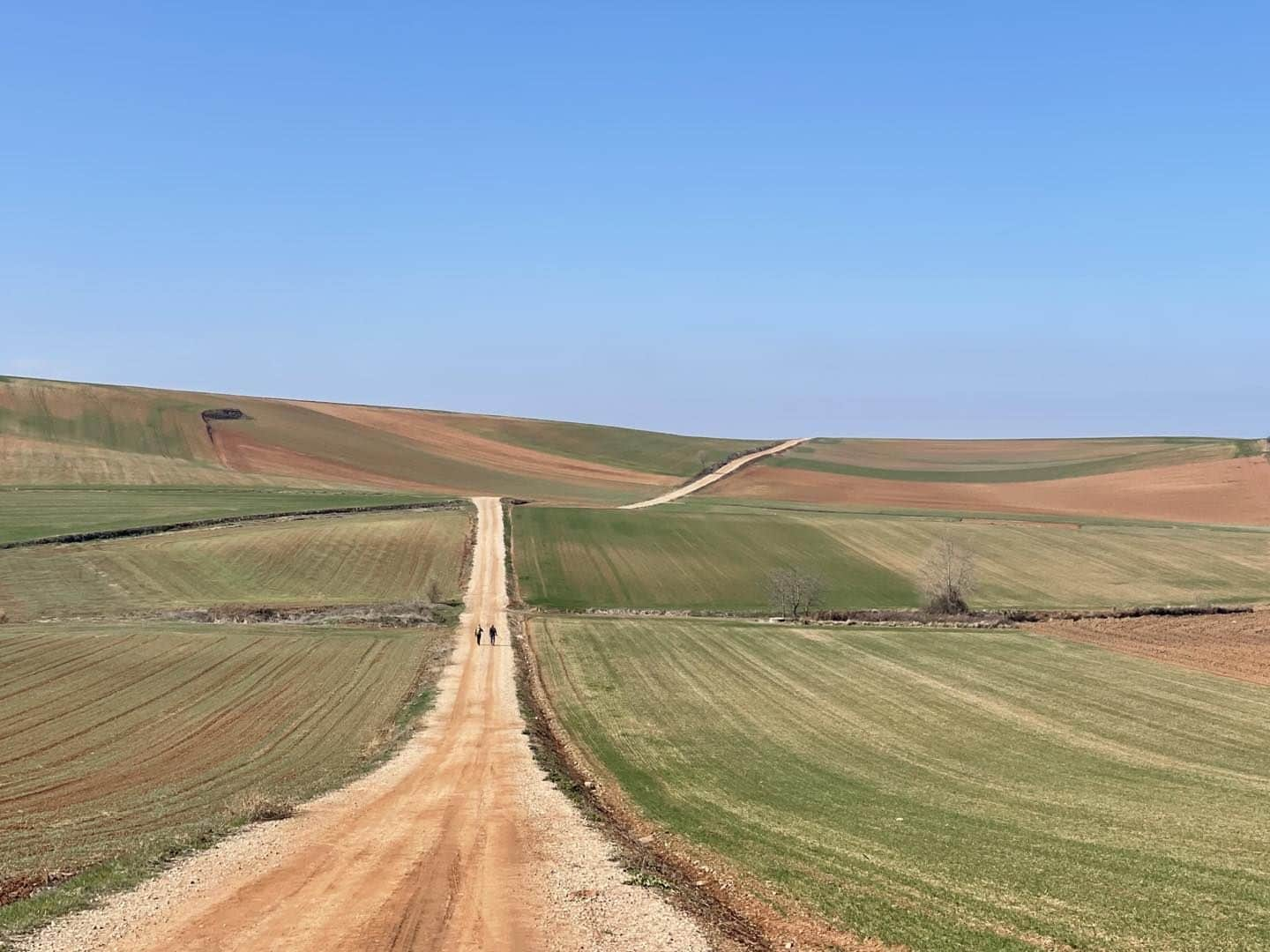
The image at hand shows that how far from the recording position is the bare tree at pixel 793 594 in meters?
69.5

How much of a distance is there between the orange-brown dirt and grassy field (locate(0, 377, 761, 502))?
32 centimetres

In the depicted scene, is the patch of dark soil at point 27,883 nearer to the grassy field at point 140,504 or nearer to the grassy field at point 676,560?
the grassy field at point 676,560

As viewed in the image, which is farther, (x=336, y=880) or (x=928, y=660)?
(x=928, y=660)

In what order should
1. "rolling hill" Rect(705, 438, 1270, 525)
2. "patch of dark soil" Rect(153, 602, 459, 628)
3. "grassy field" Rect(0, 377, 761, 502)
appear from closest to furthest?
"patch of dark soil" Rect(153, 602, 459, 628), "grassy field" Rect(0, 377, 761, 502), "rolling hill" Rect(705, 438, 1270, 525)

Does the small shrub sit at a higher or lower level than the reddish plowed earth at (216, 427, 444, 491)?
lower

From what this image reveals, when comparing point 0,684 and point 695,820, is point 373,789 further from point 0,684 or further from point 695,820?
point 0,684

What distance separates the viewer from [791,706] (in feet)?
128

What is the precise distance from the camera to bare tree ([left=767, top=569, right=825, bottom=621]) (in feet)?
228

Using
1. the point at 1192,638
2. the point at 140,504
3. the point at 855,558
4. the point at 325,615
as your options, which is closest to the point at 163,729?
the point at 325,615

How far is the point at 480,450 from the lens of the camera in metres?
152

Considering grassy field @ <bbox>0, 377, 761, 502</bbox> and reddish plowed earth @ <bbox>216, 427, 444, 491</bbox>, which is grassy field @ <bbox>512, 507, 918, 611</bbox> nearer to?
grassy field @ <bbox>0, 377, 761, 502</bbox>

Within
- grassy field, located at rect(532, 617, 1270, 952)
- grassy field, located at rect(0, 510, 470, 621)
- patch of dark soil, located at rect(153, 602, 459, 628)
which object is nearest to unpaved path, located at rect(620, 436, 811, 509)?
grassy field, located at rect(0, 510, 470, 621)

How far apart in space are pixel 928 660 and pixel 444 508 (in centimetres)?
5984

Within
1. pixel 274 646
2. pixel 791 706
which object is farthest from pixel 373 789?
pixel 274 646
